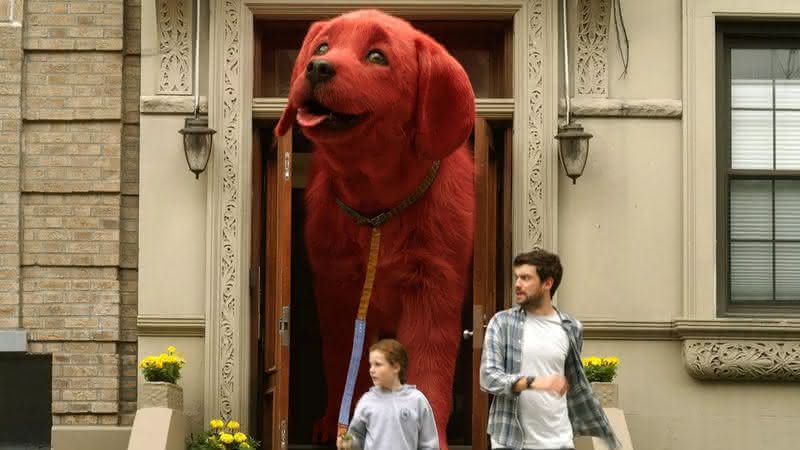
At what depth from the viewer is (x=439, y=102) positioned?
360 inches

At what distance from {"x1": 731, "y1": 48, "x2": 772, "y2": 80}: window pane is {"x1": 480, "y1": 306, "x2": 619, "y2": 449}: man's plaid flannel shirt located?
3.52 m

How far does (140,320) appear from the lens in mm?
10242

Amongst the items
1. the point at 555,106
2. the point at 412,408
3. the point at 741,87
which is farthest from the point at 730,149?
the point at 412,408

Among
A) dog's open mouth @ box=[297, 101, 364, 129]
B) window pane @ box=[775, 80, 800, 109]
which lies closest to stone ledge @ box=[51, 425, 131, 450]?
dog's open mouth @ box=[297, 101, 364, 129]

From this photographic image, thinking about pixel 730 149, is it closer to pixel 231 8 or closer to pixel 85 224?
pixel 231 8

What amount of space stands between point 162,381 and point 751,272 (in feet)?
12.1

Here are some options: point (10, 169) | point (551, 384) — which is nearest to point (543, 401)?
point (551, 384)

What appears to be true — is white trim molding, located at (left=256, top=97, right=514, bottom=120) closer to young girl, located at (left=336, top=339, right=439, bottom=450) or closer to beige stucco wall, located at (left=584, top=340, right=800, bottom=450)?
beige stucco wall, located at (left=584, top=340, right=800, bottom=450)

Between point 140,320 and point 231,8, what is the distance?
1.98m

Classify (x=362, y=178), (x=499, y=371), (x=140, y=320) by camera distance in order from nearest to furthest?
(x=499, y=371), (x=362, y=178), (x=140, y=320)

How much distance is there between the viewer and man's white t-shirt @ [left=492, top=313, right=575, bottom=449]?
7445mm

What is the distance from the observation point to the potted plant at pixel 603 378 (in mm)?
9727

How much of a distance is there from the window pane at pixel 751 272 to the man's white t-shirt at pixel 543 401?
3.26 meters

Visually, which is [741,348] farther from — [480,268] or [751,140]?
[480,268]
